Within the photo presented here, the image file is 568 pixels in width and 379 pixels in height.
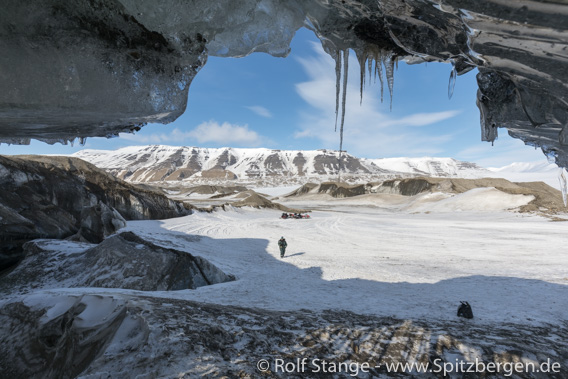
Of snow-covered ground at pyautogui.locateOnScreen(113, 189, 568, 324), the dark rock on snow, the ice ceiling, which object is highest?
the ice ceiling

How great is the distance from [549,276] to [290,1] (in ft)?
36.2

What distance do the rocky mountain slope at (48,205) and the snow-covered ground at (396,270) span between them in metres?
2.40

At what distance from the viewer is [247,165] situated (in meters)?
147

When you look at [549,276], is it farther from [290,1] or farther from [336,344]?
[290,1]

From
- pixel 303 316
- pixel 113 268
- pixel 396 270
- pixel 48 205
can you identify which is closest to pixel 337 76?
pixel 303 316

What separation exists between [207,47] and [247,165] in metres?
145

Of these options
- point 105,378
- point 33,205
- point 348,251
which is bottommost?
point 348,251

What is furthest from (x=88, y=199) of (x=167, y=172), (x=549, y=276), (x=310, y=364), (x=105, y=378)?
(x=167, y=172)

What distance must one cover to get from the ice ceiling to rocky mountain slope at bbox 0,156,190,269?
612 centimetres

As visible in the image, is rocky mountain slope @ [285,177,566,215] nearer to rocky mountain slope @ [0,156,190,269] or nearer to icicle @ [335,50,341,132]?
icicle @ [335,50,341,132]

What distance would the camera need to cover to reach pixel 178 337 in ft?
10.1

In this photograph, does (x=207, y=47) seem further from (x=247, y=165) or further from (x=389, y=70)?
(x=247, y=165)

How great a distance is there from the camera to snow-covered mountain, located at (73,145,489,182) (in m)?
120

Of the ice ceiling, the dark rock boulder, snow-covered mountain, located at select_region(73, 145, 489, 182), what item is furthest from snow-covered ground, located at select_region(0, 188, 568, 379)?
snow-covered mountain, located at select_region(73, 145, 489, 182)
